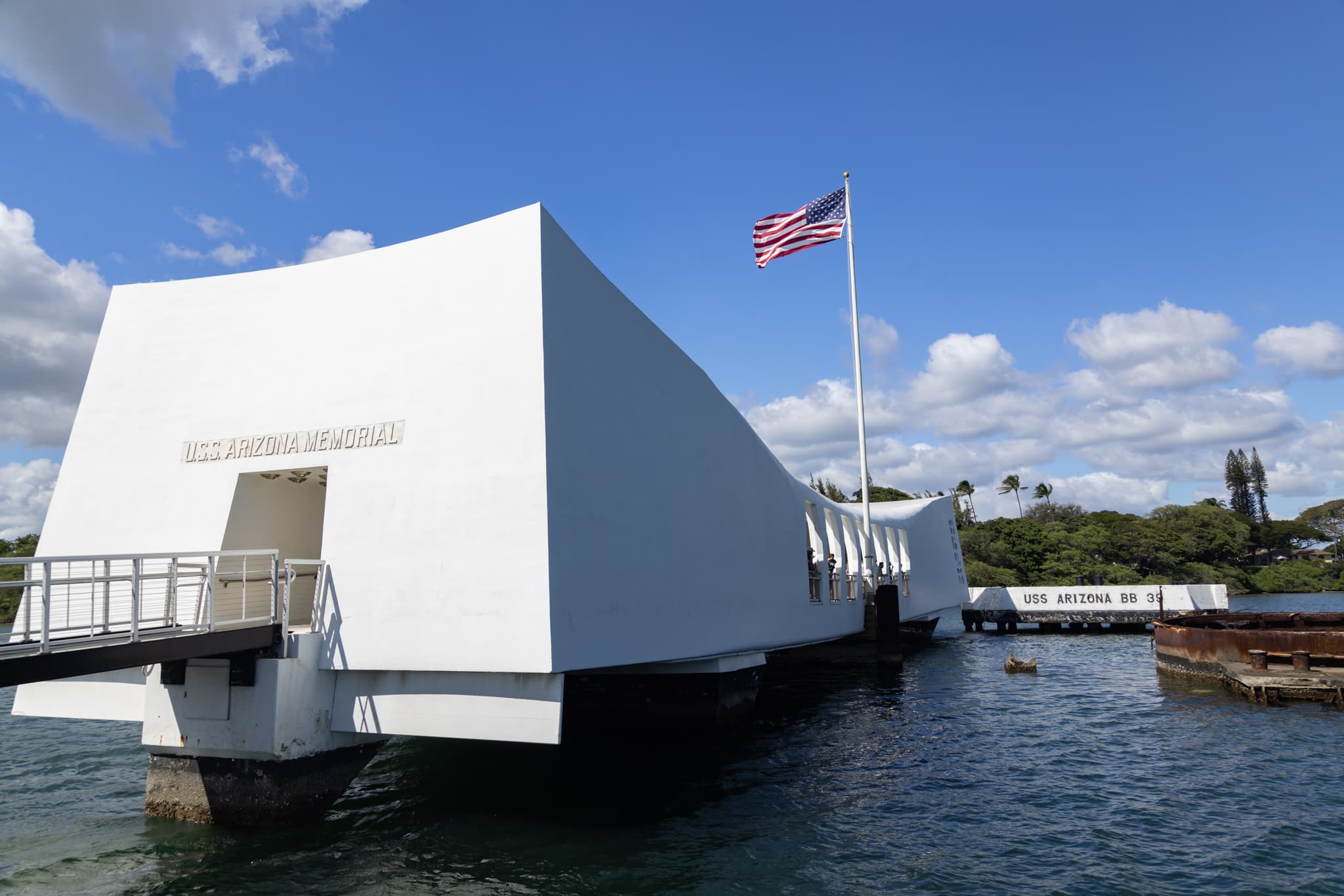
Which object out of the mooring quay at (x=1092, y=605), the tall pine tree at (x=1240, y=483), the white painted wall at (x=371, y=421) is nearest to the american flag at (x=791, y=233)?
the white painted wall at (x=371, y=421)

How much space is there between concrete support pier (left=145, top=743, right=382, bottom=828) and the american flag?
50.6 ft

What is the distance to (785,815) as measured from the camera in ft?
34.5

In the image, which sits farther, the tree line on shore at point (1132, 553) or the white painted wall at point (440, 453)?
the tree line on shore at point (1132, 553)

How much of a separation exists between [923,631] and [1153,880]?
29931mm

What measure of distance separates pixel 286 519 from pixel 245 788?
4357 mm

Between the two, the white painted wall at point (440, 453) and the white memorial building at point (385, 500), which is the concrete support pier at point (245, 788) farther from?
the white painted wall at point (440, 453)

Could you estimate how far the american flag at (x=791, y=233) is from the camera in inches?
822

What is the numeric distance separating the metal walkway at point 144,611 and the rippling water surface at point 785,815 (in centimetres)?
247

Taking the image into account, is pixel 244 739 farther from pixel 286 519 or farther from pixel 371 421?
pixel 371 421

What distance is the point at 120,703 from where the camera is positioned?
1134cm

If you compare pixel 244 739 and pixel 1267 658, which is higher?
pixel 244 739

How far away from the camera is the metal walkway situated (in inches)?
309

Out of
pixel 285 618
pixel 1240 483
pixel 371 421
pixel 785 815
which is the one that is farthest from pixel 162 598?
pixel 1240 483

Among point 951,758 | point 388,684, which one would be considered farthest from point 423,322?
point 951,758
